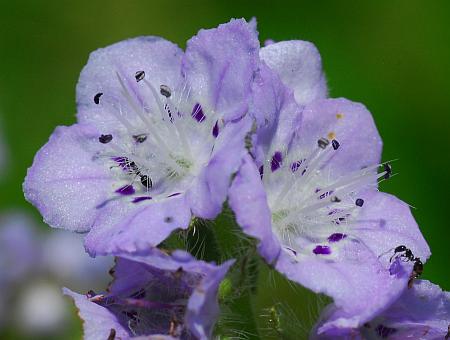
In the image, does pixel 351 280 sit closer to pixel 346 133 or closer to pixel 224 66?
pixel 346 133

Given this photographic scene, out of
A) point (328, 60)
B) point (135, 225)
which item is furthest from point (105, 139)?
point (328, 60)

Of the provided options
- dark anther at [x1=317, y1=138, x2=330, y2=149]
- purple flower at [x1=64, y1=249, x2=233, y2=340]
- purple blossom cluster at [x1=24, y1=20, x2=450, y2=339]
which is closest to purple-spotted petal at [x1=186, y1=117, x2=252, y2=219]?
purple blossom cluster at [x1=24, y1=20, x2=450, y2=339]

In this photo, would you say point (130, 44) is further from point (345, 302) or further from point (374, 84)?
point (374, 84)

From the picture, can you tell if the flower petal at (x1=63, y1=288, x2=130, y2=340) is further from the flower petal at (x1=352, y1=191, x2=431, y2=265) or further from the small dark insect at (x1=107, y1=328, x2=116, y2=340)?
the flower petal at (x1=352, y1=191, x2=431, y2=265)

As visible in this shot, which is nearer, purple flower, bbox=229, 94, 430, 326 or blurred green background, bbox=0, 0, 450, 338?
purple flower, bbox=229, 94, 430, 326

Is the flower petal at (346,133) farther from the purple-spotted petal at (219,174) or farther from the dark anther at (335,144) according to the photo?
the purple-spotted petal at (219,174)

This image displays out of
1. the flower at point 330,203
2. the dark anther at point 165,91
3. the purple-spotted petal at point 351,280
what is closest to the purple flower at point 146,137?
the dark anther at point 165,91
